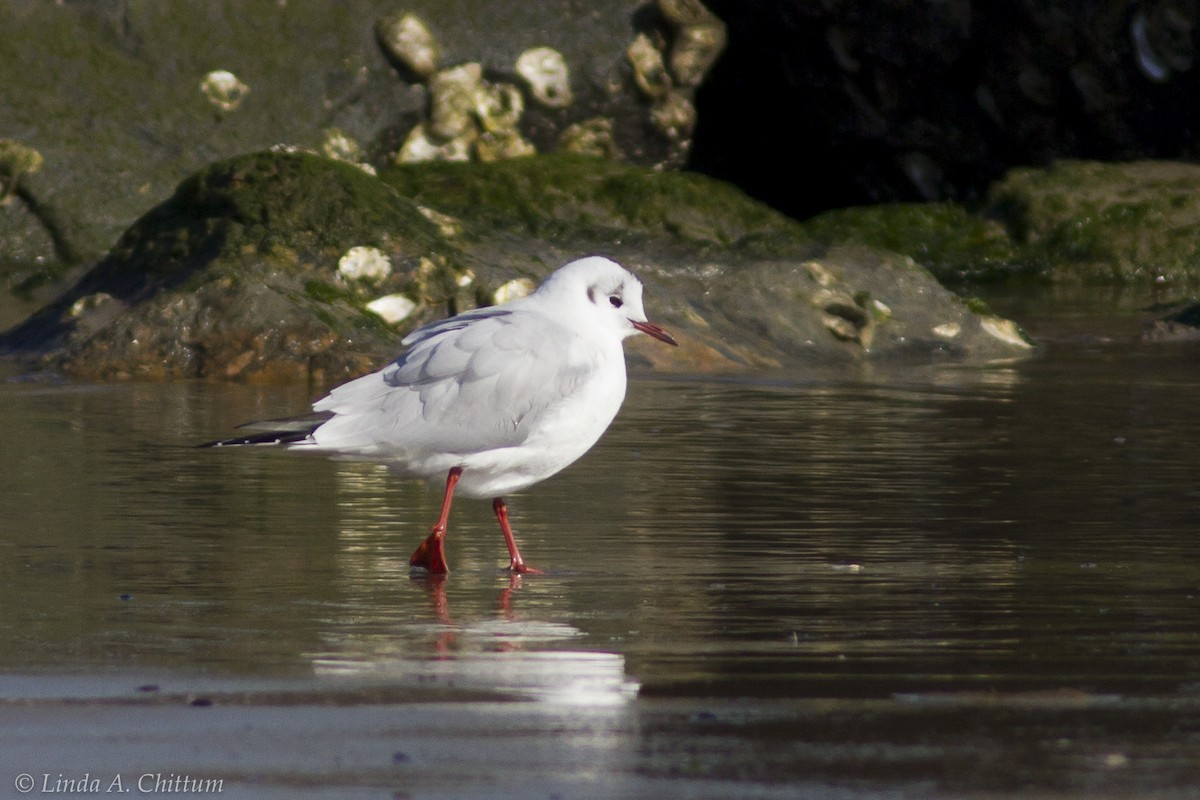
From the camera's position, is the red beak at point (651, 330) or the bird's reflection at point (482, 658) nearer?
the bird's reflection at point (482, 658)

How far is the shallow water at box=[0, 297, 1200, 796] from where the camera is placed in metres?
3.30

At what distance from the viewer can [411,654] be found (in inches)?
159

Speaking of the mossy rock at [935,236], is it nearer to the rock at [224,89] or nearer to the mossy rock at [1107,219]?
the mossy rock at [1107,219]

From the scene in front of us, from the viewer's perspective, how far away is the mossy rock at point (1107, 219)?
1387cm

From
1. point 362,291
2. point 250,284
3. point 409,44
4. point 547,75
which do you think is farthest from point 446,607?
point 547,75

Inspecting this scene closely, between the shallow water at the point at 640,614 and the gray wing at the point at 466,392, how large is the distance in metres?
0.32

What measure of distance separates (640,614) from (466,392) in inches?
41.8

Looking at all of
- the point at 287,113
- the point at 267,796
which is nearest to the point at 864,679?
the point at 267,796

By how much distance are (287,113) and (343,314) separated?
19.3ft

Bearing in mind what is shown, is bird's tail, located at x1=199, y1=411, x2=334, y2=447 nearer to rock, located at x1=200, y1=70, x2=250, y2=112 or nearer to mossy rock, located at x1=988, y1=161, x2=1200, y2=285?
rock, located at x1=200, y1=70, x2=250, y2=112

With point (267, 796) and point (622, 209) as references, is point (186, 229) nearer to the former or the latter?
point (622, 209)

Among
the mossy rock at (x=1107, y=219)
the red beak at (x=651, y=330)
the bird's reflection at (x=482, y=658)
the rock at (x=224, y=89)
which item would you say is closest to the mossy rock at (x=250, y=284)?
the red beak at (x=651, y=330)

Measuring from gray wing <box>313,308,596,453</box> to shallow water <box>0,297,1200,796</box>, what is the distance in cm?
32

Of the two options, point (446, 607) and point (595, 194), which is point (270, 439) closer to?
point (446, 607)
